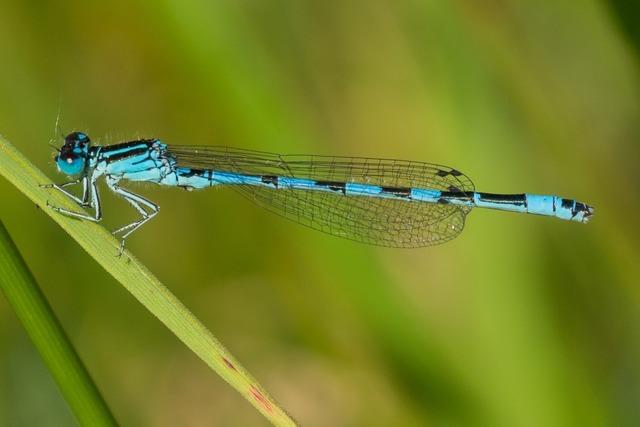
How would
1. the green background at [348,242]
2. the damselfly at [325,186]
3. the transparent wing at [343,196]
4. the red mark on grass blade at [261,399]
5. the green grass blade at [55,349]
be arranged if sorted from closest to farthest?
the green grass blade at [55,349]
the red mark on grass blade at [261,399]
the green background at [348,242]
the damselfly at [325,186]
the transparent wing at [343,196]

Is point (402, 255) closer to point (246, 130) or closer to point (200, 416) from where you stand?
point (246, 130)

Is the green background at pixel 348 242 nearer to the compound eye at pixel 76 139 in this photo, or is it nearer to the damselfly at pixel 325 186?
the damselfly at pixel 325 186

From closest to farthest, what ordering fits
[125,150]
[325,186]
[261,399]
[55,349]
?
[55,349] → [261,399] → [125,150] → [325,186]

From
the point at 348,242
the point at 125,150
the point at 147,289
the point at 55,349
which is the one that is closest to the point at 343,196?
the point at 348,242

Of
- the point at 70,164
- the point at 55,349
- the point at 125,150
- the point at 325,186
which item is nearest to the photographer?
the point at 55,349

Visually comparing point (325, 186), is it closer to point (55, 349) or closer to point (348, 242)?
point (348, 242)

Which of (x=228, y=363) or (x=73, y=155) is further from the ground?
(x=73, y=155)

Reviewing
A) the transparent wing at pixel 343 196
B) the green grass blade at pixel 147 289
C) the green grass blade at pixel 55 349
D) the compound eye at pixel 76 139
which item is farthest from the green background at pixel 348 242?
the green grass blade at pixel 55 349
